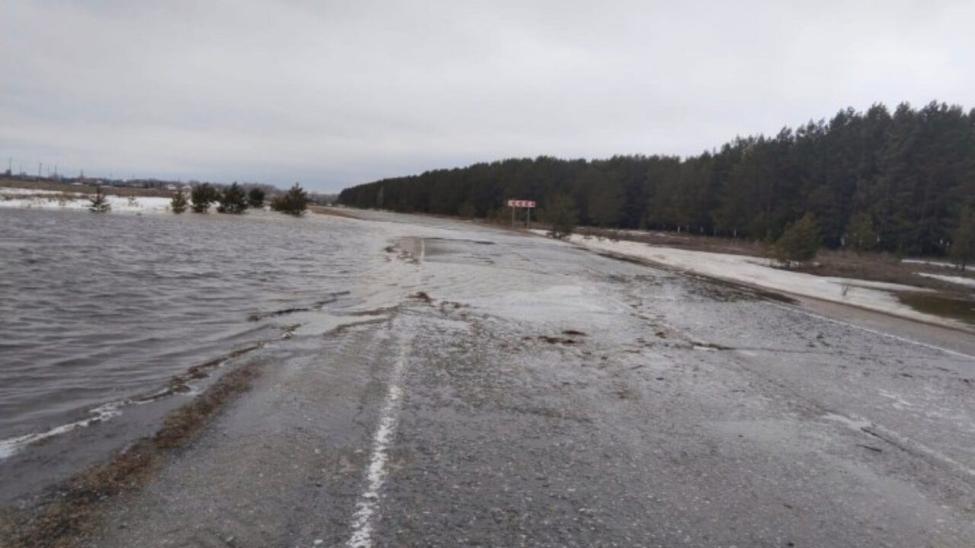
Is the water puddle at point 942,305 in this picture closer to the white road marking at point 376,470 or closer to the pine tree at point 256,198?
the white road marking at point 376,470

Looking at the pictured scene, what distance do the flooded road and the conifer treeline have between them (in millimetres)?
42384

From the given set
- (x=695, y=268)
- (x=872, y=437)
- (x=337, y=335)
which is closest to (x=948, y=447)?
(x=872, y=437)

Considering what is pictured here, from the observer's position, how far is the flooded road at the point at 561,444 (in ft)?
11.3

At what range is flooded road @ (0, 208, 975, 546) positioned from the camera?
11.3 feet

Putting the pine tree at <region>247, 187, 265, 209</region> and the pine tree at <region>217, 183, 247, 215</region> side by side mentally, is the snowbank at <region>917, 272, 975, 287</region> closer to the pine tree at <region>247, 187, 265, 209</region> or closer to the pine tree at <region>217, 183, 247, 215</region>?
the pine tree at <region>217, 183, 247, 215</region>

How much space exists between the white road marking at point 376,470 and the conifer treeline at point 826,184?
1806 inches

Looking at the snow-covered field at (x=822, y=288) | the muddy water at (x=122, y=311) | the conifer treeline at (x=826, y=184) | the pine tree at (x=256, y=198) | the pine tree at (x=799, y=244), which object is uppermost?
the conifer treeline at (x=826, y=184)

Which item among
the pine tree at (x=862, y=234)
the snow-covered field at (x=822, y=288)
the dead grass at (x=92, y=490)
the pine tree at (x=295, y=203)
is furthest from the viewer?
the pine tree at (x=295, y=203)

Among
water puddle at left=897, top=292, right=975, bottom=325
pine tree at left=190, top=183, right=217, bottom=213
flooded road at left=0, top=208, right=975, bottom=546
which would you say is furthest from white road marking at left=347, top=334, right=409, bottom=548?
pine tree at left=190, top=183, right=217, bottom=213

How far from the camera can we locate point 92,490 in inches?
140

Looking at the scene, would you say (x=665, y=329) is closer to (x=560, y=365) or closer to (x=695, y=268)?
(x=560, y=365)

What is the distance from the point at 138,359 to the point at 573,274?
1370 cm

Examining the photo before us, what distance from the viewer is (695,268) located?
85.3 ft

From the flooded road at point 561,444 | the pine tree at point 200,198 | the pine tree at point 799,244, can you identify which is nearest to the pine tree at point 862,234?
the pine tree at point 799,244
